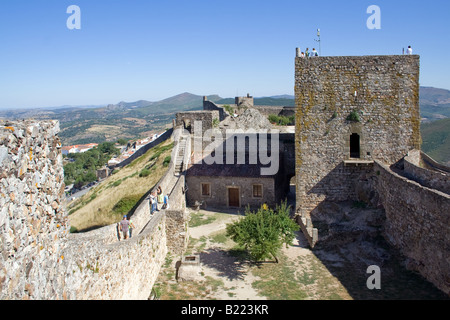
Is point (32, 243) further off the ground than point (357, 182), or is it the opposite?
point (32, 243)

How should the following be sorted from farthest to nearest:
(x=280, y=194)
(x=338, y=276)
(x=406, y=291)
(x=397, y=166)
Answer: (x=280, y=194)
(x=397, y=166)
(x=338, y=276)
(x=406, y=291)

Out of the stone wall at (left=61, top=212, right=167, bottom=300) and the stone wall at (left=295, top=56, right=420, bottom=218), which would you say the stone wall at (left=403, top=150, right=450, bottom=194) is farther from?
the stone wall at (left=61, top=212, right=167, bottom=300)

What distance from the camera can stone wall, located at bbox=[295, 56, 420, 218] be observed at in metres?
16.5

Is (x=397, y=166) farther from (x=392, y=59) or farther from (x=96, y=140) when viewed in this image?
(x=96, y=140)

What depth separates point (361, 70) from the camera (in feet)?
54.5

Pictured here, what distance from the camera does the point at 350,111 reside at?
16922 mm

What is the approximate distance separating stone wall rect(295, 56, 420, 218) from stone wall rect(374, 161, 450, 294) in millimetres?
2002

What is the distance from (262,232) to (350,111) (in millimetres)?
7215

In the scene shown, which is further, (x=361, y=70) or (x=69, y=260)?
(x=361, y=70)

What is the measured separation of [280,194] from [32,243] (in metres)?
17.2
